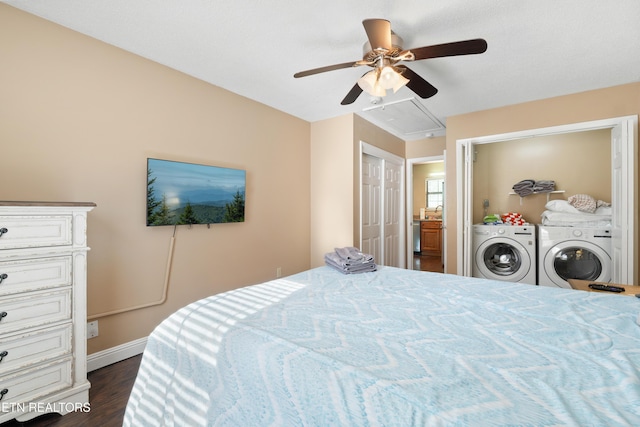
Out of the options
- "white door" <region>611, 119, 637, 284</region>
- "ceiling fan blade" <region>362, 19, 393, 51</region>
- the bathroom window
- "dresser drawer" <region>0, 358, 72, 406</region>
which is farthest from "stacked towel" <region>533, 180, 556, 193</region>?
"dresser drawer" <region>0, 358, 72, 406</region>

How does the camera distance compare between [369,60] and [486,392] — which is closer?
[486,392]

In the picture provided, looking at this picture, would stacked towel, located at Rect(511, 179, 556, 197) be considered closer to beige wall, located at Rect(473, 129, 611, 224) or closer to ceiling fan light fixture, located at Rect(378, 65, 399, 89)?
beige wall, located at Rect(473, 129, 611, 224)

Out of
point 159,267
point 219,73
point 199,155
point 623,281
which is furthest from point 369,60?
point 623,281

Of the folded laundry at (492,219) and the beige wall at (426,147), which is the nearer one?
the folded laundry at (492,219)

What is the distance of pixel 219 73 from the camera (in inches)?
100

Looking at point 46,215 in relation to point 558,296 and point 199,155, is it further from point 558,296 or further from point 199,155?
point 558,296

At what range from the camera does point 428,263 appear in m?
6.06

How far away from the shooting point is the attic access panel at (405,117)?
3.33 meters

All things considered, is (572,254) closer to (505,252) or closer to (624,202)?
(505,252)

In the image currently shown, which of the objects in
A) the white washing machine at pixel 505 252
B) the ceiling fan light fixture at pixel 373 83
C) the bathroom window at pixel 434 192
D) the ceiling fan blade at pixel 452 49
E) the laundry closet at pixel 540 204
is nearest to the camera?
the ceiling fan blade at pixel 452 49

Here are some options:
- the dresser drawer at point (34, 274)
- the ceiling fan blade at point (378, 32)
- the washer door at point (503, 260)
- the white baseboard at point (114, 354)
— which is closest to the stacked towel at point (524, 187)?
the washer door at point (503, 260)

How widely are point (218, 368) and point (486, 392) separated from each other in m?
0.83

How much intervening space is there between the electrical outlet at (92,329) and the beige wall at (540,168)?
475cm

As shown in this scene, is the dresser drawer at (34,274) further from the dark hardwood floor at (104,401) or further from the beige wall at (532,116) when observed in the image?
Result: the beige wall at (532,116)
